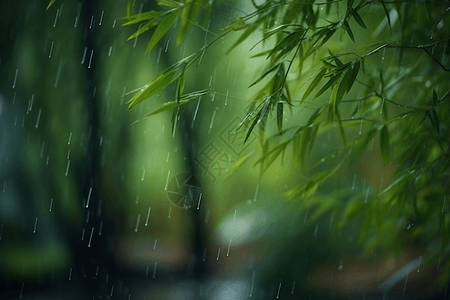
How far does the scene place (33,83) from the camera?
100 inches

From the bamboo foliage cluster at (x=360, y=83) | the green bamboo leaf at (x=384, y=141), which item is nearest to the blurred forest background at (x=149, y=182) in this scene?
the bamboo foliage cluster at (x=360, y=83)

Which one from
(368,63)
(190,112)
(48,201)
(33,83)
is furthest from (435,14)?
(48,201)

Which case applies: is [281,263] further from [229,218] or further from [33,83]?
[33,83]

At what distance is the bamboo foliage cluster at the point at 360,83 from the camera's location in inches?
34.2

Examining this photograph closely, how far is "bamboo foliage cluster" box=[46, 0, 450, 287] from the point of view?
2.85 ft

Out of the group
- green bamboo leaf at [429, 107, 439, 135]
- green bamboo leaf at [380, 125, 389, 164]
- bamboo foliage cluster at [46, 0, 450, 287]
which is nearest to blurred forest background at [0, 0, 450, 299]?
bamboo foliage cluster at [46, 0, 450, 287]

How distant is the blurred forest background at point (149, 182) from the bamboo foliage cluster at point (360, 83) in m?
0.81

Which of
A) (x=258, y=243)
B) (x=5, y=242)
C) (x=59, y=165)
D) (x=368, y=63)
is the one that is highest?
(x=368, y=63)

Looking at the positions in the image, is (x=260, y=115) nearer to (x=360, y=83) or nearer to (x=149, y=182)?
(x=360, y=83)

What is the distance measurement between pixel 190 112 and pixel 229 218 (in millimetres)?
747

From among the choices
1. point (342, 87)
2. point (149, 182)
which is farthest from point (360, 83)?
point (149, 182)

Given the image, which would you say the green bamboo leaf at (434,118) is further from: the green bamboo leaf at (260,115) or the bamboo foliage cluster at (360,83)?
the green bamboo leaf at (260,115)

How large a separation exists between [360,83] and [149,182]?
5.94 feet

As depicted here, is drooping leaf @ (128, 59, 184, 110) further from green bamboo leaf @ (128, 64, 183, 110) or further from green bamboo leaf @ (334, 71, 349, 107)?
green bamboo leaf @ (334, 71, 349, 107)
